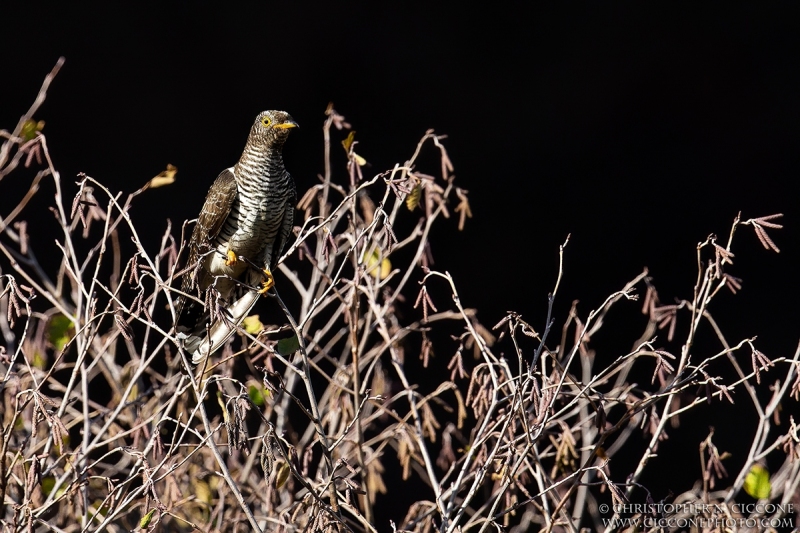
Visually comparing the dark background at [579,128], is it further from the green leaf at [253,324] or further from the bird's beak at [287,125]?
the green leaf at [253,324]

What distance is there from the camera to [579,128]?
212 inches

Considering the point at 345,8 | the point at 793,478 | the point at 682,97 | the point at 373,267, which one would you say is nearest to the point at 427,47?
the point at 345,8

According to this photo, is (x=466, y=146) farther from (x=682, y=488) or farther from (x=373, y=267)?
(x=373, y=267)

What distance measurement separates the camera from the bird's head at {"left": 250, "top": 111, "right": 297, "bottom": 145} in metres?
3.20

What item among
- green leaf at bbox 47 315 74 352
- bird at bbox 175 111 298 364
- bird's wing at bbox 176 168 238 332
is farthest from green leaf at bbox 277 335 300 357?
bird's wing at bbox 176 168 238 332

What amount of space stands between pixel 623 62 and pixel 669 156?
609 millimetres

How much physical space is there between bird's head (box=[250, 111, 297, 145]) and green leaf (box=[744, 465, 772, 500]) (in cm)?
179

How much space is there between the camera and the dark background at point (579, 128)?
5.16m

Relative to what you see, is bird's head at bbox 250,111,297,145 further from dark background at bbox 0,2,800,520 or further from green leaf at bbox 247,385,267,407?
dark background at bbox 0,2,800,520

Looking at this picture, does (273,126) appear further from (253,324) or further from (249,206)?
(253,324)

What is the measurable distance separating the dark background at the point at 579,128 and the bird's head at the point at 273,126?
180 cm

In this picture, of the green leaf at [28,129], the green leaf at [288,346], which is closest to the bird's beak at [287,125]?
the green leaf at [28,129]

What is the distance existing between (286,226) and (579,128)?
8.28 feet

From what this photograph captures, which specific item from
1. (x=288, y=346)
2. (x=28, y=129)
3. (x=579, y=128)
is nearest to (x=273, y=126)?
(x=28, y=129)
